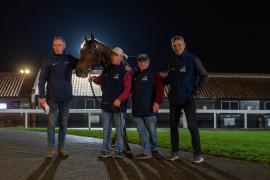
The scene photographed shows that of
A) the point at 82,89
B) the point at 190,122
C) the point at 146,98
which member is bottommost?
the point at 190,122

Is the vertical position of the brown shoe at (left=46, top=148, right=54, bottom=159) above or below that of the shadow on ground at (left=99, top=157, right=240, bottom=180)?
above

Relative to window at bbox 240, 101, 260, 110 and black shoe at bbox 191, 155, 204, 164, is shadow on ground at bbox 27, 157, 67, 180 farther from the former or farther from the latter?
window at bbox 240, 101, 260, 110

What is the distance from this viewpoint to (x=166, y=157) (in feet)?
27.2

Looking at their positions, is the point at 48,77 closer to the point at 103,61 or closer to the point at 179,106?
the point at 103,61

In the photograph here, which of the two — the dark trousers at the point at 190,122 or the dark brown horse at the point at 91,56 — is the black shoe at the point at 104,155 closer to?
A: the dark brown horse at the point at 91,56

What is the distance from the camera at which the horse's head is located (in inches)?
328

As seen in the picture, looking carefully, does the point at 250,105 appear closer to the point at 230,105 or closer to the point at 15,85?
the point at 230,105

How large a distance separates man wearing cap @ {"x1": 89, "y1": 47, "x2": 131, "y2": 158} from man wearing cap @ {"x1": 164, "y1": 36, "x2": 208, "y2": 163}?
87 centimetres

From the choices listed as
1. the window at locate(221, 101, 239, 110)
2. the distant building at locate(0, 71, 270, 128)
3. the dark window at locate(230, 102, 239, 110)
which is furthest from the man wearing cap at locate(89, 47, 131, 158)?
the dark window at locate(230, 102, 239, 110)

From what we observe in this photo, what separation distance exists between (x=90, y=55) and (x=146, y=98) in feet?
4.20

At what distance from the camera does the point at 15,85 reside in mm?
36062

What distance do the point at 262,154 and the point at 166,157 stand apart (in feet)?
6.33

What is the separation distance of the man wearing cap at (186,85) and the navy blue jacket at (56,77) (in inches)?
74.6

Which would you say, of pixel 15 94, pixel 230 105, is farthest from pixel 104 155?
pixel 230 105
